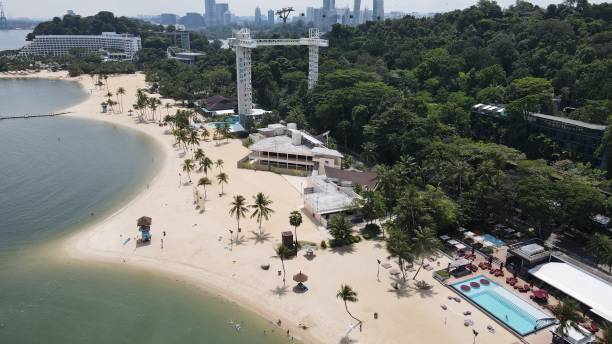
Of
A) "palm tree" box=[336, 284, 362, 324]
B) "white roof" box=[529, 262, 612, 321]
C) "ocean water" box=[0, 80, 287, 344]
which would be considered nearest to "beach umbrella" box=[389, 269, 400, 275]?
"palm tree" box=[336, 284, 362, 324]

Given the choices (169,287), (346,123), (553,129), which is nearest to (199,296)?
(169,287)

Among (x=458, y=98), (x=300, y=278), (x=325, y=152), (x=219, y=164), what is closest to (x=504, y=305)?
(x=300, y=278)

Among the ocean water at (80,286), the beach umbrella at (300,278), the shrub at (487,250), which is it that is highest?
the shrub at (487,250)

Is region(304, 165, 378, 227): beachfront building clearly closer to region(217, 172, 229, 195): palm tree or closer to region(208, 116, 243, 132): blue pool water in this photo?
region(217, 172, 229, 195): palm tree

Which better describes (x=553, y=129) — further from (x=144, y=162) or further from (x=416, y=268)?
(x=144, y=162)

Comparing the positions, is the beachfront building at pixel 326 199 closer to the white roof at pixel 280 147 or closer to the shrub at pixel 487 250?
the white roof at pixel 280 147

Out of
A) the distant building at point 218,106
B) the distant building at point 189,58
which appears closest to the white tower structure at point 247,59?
the distant building at point 218,106
